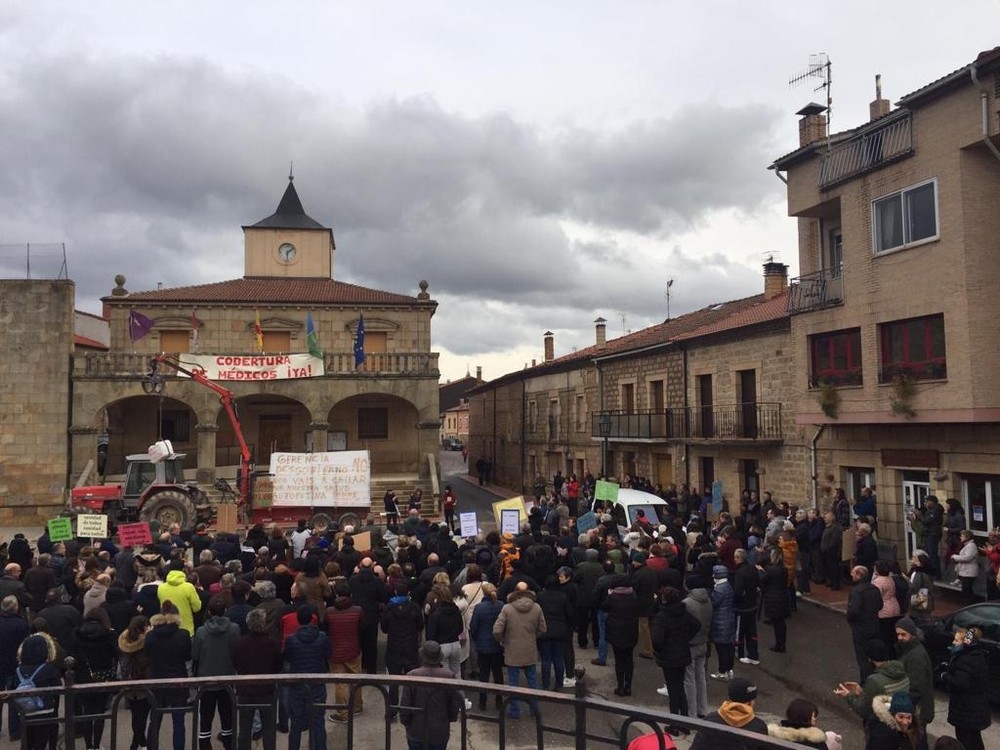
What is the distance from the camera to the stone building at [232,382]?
2572 centimetres

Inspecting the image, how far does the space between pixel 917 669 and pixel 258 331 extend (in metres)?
27.6

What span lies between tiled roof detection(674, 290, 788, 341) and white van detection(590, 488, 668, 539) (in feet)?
19.1

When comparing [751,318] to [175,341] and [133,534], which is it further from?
[175,341]

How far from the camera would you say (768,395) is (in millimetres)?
20000

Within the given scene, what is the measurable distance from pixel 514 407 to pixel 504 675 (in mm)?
31573

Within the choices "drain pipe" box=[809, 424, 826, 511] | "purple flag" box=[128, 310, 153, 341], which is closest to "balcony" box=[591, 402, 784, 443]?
"drain pipe" box=[809, 424, 826, 511]

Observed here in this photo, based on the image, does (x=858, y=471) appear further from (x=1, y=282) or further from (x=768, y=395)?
(x=1, y=282)

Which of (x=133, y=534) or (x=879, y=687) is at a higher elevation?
(x=133, y=534)

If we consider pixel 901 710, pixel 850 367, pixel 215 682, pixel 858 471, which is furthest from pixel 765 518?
pixel 215 682

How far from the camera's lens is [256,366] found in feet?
87.5

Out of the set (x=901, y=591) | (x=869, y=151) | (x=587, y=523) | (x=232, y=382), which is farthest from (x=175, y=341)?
(x=901, y=591)

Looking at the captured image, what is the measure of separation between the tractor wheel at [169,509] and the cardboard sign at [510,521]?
9.79 m

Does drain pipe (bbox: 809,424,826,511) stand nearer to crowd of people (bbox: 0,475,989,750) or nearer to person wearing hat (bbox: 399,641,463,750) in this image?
crowd of people (bbox: 0,475,989,750)

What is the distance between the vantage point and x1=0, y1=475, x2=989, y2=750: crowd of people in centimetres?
614
